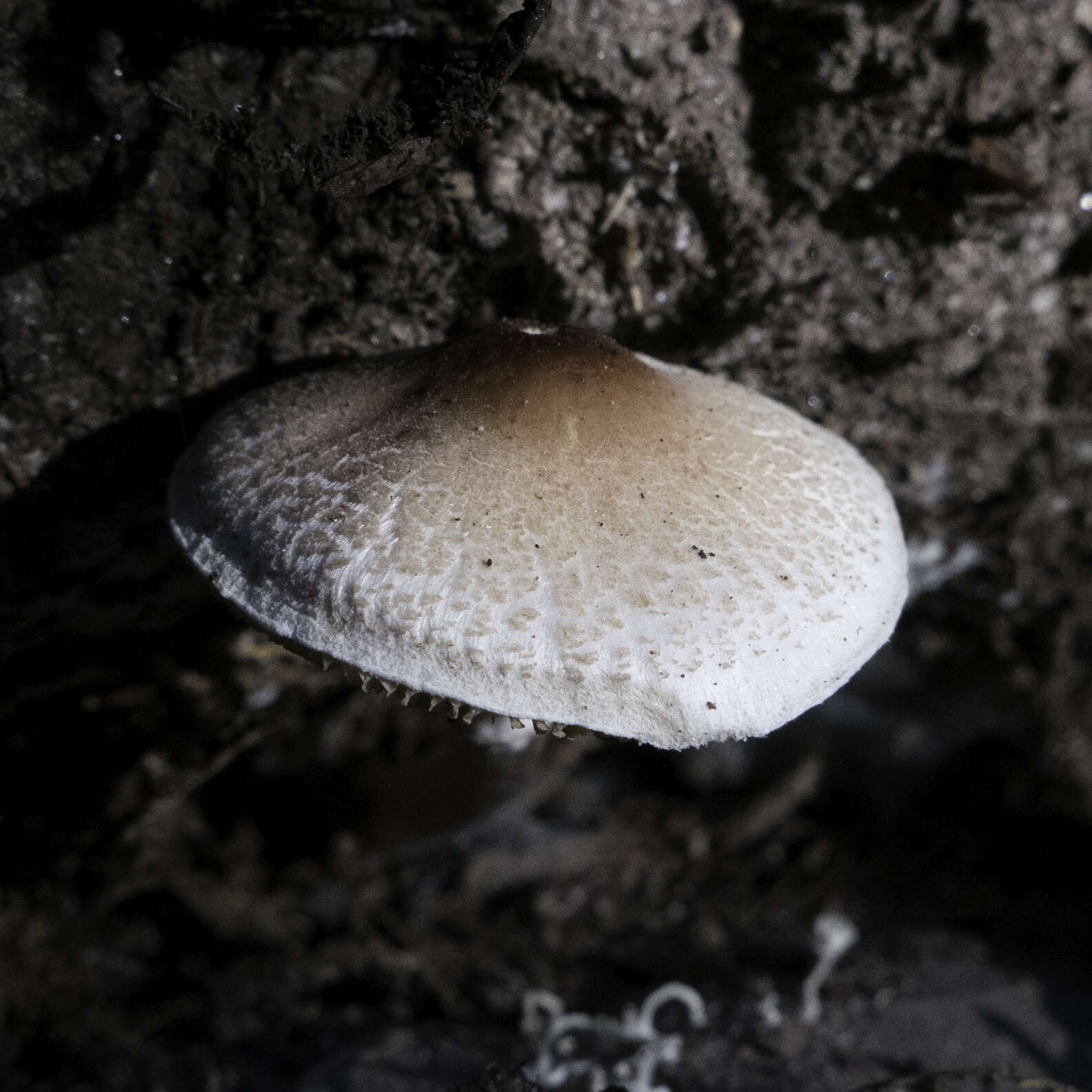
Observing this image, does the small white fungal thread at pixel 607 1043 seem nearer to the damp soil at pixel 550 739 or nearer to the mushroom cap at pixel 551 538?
the damp soil at pixel 550 739

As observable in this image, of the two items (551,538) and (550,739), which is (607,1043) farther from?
(551,538)

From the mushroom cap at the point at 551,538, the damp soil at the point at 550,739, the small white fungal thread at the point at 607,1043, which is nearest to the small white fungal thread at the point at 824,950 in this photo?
the damp soil at the point at 550,739

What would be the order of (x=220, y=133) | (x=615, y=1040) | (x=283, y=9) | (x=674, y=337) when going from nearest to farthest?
(x=220, y=133) → (x=283, y=9) → (x=674, y=337) → (x=615, y=1040)

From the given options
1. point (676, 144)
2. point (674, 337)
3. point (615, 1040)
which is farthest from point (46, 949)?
point (676, 144)

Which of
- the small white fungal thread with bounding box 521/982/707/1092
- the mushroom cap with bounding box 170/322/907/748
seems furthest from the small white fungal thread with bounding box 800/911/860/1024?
the mushroom cap with bounding box 170/322/907/748

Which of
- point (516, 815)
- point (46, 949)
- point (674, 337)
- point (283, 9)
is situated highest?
point (283, 9)

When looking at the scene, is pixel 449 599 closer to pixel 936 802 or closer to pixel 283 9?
pixel 283 9

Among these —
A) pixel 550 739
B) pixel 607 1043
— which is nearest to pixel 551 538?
pixel 550 739
